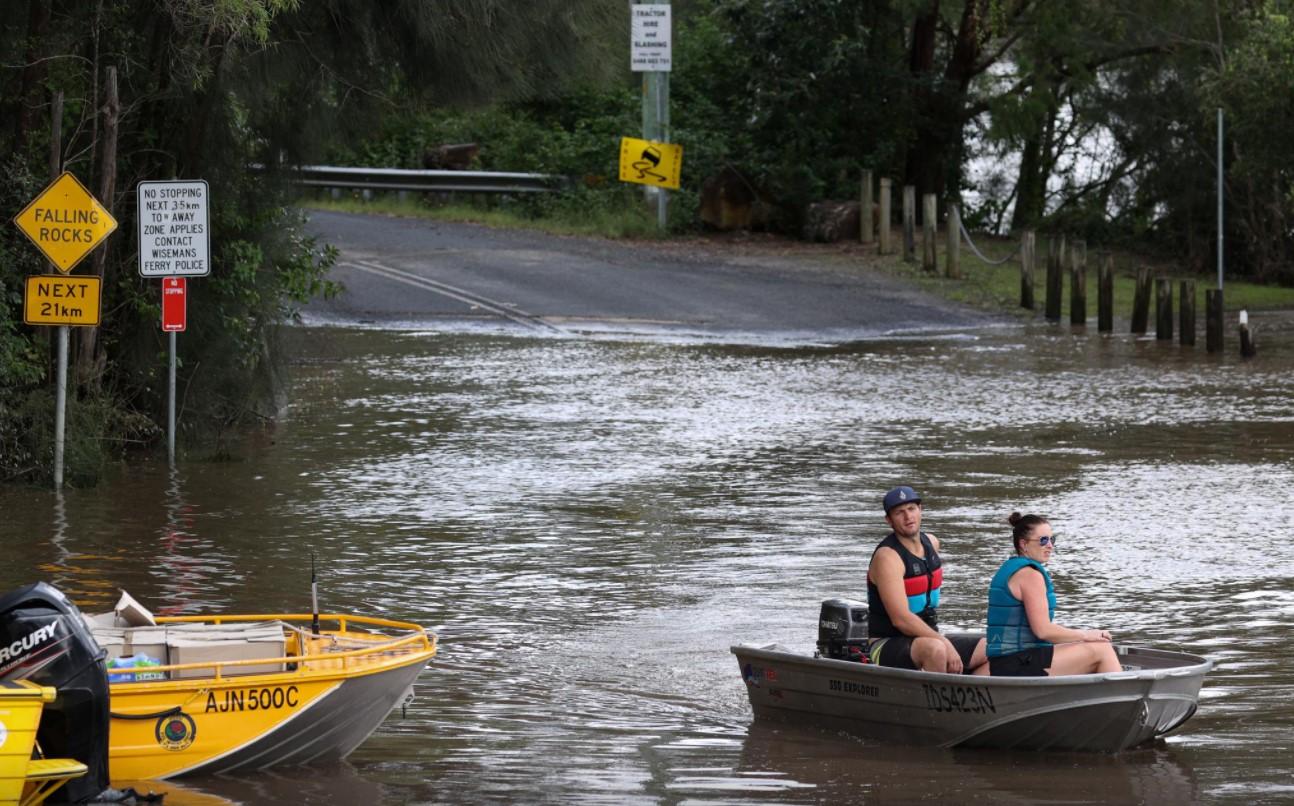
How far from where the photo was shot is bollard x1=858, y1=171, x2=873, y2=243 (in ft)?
118

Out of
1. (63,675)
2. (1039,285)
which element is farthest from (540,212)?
(63,675)

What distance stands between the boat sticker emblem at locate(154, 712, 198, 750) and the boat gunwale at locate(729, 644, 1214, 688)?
2769 mm

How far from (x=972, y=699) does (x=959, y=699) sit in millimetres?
59

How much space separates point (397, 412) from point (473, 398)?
1.30 meters

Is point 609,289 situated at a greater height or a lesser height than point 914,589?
greater

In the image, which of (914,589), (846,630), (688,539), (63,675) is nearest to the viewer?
(63,675)

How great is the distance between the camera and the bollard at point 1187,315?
88.2 ft

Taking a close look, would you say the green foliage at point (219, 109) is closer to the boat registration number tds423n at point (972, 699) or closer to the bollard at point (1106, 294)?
the boat registration number tds423n at point (972, 699)

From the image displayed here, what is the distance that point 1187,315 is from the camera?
88.2 feet

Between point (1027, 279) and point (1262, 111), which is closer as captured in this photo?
point (1262, 111)

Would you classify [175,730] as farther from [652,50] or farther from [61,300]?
[652,50]

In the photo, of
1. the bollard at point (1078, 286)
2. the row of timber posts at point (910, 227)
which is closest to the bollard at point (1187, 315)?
the bollard at point (1078, 286)

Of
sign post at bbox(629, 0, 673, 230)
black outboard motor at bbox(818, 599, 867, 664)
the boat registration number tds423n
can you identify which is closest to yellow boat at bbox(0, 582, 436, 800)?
the boat registration number tds423n

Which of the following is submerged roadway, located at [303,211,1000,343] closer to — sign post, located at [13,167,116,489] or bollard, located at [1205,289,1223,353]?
bollard, located at [1205,289,1223,353]
